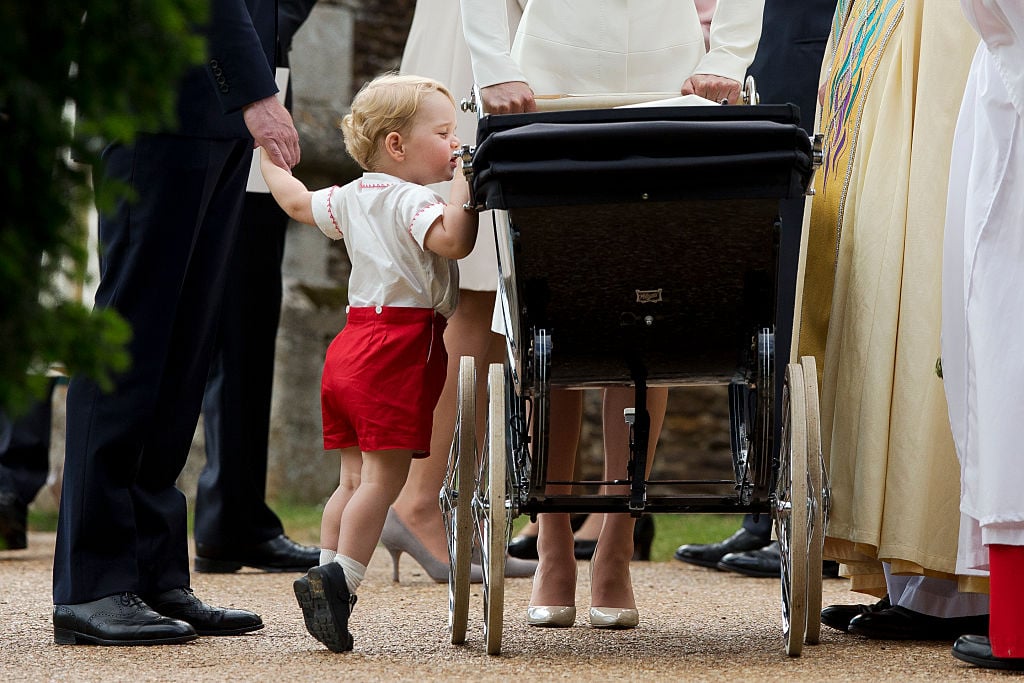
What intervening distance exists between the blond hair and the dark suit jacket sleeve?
14.6 inches

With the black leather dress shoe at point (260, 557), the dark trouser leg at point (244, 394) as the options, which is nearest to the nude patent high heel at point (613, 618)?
the black leather dress shoe at point (260, 557)

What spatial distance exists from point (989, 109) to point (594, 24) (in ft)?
3.39

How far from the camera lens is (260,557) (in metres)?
4.74

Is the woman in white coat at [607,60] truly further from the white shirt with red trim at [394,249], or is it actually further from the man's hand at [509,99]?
the white shirt with red trim at [394,249]

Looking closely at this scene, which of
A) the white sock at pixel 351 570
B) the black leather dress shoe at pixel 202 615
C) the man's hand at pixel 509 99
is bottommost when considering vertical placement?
the black leather dress shoe at pixel 202 615

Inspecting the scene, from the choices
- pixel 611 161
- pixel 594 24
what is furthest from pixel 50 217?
pixel 594 24

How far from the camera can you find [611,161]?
8.41ft

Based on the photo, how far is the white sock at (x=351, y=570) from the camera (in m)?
2.93

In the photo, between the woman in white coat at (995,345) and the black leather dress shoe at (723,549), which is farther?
the black leather dress shoe at (723,549)

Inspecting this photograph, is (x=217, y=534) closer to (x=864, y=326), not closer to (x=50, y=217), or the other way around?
(x=864, y=326)

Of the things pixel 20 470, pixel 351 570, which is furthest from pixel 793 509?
pixel 20 470

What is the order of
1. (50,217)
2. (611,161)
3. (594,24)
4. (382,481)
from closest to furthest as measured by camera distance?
(50,217), (611,161), (382,481), (594,24)

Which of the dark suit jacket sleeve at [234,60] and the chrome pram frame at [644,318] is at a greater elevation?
the dark suit jacket sleeve at [234,60]

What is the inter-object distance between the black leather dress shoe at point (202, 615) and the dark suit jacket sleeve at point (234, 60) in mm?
1163
